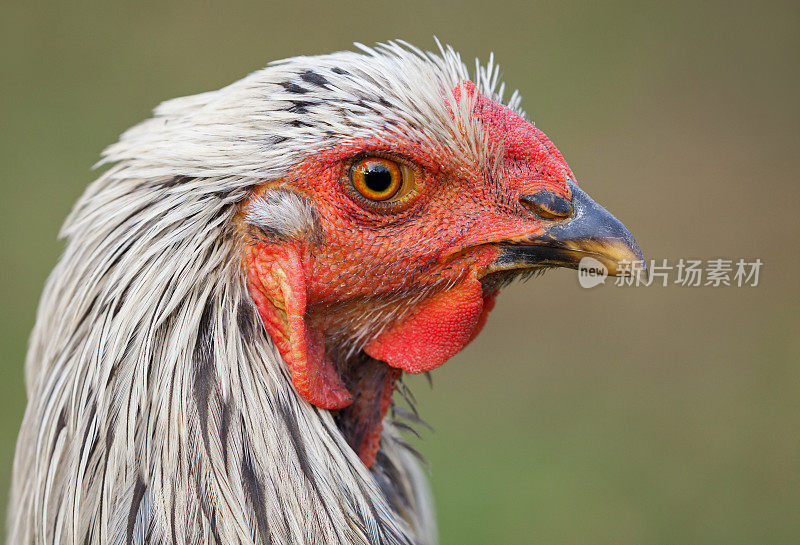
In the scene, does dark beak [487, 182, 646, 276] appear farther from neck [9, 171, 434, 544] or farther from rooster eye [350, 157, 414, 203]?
neck [9, 171, 434, 544]

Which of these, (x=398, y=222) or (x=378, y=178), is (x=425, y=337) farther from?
(x=378, y=178)

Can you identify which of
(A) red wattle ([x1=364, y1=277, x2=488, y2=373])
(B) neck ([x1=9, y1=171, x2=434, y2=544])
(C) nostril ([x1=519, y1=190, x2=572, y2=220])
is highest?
(C) nostril ([x1=519, y1=190, x2=572, y2=220])

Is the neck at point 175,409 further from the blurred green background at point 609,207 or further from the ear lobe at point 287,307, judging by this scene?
the blurred green background at point 609,207

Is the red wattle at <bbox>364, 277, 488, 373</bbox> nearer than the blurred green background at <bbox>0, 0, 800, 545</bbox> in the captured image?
Yes

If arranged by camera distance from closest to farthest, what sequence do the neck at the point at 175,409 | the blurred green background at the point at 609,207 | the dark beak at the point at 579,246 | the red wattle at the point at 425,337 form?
the neck at the point at 175,409 < the dark beak at the point at 579,246 < the red wattle at the point at 425,337 < the blurred green background at the point at 609,207

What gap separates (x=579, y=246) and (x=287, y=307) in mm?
763

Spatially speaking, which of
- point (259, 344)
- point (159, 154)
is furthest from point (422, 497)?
point (159, 154)

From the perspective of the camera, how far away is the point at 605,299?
22.6 feet

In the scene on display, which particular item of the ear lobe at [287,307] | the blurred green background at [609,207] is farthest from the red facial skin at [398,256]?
the blurred green background at [609,207]

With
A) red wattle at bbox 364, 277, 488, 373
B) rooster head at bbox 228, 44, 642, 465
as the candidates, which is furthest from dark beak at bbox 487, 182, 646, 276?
red wattle at bbox 364, 277, 488, 373

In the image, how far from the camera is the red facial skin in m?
1.97

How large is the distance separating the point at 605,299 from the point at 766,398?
1496 mm

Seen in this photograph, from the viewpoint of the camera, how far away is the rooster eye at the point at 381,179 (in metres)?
1.97

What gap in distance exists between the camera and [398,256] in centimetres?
202
